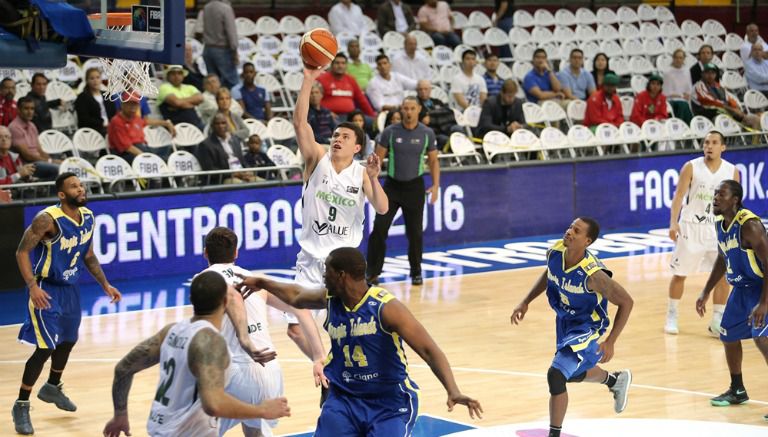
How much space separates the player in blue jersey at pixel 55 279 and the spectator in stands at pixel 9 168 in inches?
206

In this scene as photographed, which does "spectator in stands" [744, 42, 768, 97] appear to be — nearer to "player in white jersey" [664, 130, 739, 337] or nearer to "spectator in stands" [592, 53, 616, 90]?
"spectator in stands" [592, 53, 616, 90]

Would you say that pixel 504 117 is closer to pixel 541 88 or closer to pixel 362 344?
pixel 541 88

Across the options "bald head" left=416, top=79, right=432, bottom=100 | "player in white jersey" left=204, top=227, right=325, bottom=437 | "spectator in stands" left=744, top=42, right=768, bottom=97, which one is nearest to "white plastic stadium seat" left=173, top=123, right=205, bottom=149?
"bald head" left=416, top=79, right=432, bottom=100

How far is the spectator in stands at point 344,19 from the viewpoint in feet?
66.0

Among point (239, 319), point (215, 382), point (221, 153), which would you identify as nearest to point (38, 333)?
point (239, 319)

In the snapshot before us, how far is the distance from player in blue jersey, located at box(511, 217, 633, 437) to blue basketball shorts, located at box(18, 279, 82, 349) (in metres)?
3.44

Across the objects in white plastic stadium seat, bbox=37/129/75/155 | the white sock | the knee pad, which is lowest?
the knee pad

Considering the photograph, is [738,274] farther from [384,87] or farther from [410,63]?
[410,63]

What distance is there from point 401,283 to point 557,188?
4.17 m

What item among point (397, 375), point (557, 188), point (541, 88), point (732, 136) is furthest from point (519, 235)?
point (397, 375)

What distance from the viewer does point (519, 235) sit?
18156mm

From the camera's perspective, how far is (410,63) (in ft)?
62.9

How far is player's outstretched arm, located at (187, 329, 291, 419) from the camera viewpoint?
5.45m

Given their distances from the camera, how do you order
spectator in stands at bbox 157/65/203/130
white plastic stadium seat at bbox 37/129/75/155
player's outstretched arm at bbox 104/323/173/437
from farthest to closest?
spectator in stands at bbox 157/65/203/130 < white plastic stadium seat at bbox 37/129/75/155 < player's outstretched arm at bbox 104/323/173/437
